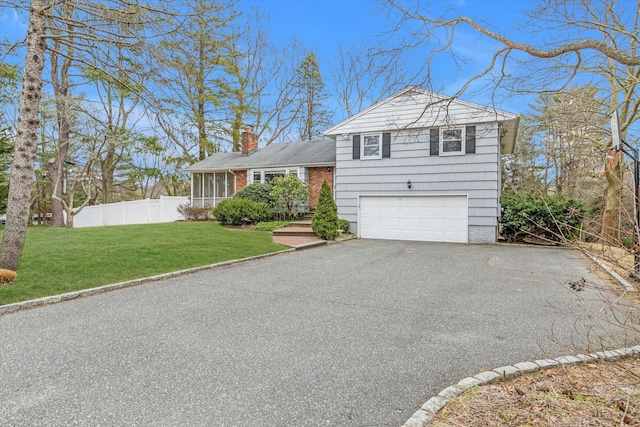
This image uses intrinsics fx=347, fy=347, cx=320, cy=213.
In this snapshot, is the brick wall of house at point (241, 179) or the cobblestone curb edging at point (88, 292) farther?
the brick wall of house at point (241, 179)

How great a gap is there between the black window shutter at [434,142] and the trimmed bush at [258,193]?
23.2 feet

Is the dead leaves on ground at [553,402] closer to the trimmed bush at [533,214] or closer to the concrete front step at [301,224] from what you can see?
the trimmed bush at [533,214]

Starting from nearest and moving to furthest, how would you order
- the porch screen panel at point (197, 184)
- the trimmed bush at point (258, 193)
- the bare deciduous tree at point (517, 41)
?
the bare deciduous tree at point (517, 41) < the trimmed bush at point (258, 193) < the porch screen panel at point (197, 184)

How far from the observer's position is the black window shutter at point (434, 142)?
42.1 ft

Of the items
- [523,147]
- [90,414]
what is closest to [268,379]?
[90,414]

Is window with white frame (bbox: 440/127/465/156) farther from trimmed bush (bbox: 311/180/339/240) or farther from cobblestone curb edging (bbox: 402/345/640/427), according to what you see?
cobblestone curb edging (bbox: 402/345/640/427)

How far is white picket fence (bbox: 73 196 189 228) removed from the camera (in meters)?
18.7

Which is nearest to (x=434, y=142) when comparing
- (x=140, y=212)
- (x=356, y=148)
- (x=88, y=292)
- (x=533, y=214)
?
(x=356, y=148)

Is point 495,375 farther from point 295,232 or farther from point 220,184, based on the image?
point 220,184

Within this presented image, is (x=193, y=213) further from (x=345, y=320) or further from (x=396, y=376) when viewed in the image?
(x=396, y=376)

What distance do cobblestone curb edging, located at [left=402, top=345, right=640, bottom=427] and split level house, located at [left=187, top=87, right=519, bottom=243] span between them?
928 cm

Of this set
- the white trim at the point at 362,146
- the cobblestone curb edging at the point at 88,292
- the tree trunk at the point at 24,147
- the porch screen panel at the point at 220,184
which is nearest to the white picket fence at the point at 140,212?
the porch screen panel at the point at 220,184

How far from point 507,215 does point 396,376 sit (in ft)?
36.3

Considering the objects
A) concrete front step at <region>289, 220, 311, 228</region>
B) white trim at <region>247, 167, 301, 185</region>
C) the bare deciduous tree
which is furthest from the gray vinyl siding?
the bare deciduous tree
